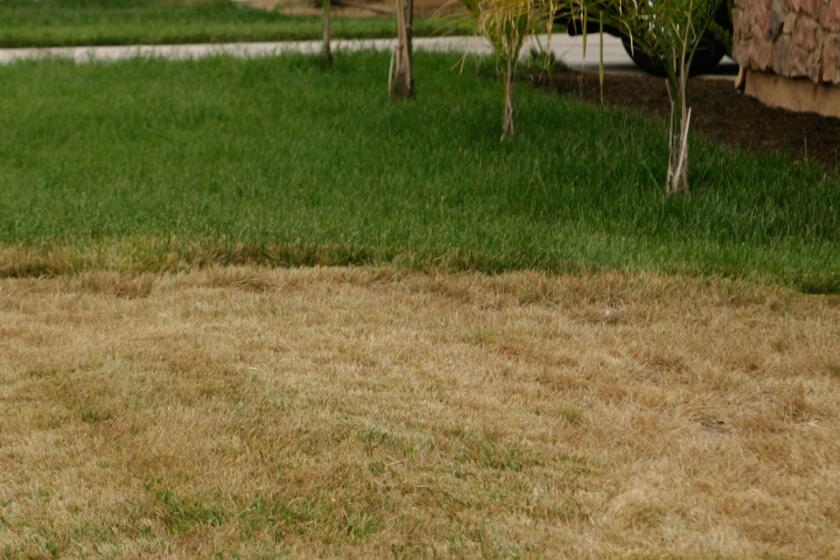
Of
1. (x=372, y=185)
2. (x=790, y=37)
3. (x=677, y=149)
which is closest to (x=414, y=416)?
(x=372, y=185)

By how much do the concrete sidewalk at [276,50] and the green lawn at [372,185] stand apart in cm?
149

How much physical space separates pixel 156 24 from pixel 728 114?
9.01 metres

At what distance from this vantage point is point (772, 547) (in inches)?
135

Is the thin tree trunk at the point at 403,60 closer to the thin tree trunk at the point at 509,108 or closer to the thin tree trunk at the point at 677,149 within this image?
the thin tree trunk at the point at 509,108

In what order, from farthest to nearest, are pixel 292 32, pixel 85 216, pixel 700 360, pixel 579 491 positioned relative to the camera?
pixel 292 32, pixel 85 216, pixel 700 360, pixel 579 491

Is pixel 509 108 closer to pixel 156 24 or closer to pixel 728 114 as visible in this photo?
pixel 728 114

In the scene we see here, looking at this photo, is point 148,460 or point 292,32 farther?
point 292,32

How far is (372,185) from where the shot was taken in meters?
7.92

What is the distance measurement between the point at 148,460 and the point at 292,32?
492 inches

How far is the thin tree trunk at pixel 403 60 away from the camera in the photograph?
10.3 m

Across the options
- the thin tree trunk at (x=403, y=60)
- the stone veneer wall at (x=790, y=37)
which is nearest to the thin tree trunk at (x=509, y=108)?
the thin tree trunk at (x=403, y=60)

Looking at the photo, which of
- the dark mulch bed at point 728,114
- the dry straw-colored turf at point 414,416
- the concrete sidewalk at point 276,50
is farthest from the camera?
the concrete sidewalk at point 276,50

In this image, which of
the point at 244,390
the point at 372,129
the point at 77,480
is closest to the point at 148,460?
the point at 77,480

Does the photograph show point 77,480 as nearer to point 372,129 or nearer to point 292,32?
point 372,129
